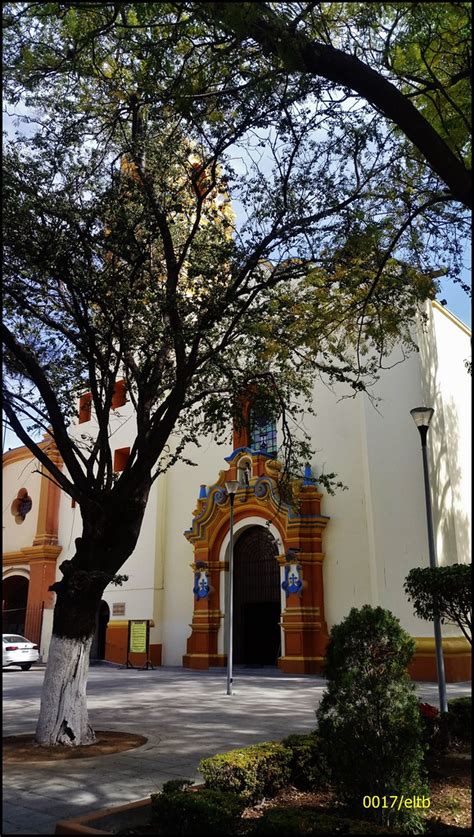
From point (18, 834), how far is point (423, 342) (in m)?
16.6

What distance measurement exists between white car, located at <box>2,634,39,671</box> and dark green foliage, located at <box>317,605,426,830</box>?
20.8 meters

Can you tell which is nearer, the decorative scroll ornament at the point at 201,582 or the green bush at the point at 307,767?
the green bush at the point at 307,767

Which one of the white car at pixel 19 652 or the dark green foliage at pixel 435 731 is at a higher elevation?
the dark green foliage at pixel 435 731

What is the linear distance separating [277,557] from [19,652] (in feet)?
35.0

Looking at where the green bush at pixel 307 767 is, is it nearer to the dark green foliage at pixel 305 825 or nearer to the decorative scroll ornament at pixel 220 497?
the dark green foliage at pixel 305 825

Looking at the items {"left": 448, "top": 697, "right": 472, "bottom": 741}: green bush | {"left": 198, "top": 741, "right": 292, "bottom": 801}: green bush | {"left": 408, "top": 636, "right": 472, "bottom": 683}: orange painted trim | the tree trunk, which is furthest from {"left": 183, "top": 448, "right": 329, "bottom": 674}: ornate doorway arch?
{"left": 198, "top": 741, "right": 292, "bottom": 801}: green bush

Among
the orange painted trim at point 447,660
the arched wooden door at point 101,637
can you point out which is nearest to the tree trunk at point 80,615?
the orange painted trim at point 447,660

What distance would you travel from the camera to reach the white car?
23453 millimetres

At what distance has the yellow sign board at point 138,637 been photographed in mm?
22359

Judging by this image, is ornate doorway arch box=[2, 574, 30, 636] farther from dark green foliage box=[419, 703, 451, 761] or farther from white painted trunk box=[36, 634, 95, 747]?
dark green foliage box=[419, 703, 451, 761]

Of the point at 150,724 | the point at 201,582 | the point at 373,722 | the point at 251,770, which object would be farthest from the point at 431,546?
the point at 201,582

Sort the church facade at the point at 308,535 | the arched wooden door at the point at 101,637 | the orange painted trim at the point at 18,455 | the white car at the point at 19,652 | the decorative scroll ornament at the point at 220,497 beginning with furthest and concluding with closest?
the orange painted trim at the point at 18,455 < the arched wooden door at the point at 101,637 < the white car at the point at 19,652 < the decorative scroll ornament at the point at 220,497 < the church facade at the point at 308,535

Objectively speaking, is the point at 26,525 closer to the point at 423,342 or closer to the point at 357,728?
the point at 423,342

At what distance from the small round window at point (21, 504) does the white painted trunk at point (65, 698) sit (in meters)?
22.6
